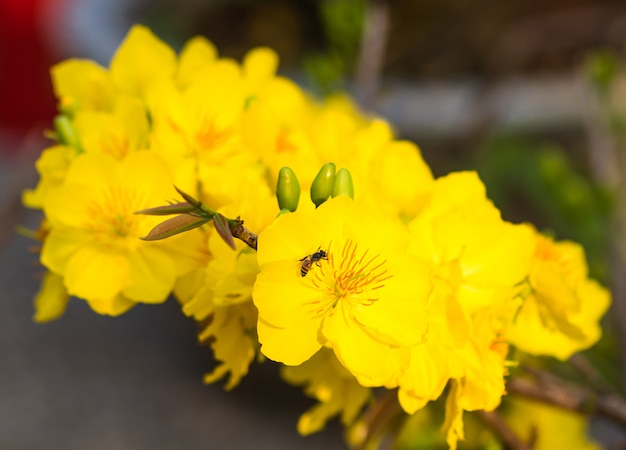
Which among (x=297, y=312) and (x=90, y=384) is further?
(x=90, y=384)

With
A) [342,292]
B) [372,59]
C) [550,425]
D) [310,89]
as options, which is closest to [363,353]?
[342,292]

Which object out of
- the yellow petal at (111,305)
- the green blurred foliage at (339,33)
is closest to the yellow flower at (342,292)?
the yellow petal at (111,305)

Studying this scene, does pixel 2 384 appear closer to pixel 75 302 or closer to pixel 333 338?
pixel 75 302

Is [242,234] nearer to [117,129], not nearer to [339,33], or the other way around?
[117,129]

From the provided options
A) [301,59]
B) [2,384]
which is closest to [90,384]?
[2,384]

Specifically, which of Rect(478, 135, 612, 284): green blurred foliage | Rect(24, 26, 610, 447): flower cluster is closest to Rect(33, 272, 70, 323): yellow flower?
Rect(24, 26, 610, 447): flower cluster

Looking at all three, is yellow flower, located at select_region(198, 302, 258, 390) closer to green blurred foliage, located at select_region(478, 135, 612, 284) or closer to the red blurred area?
green blurred foliage, located at select_region(478, 135, 612, 284)
